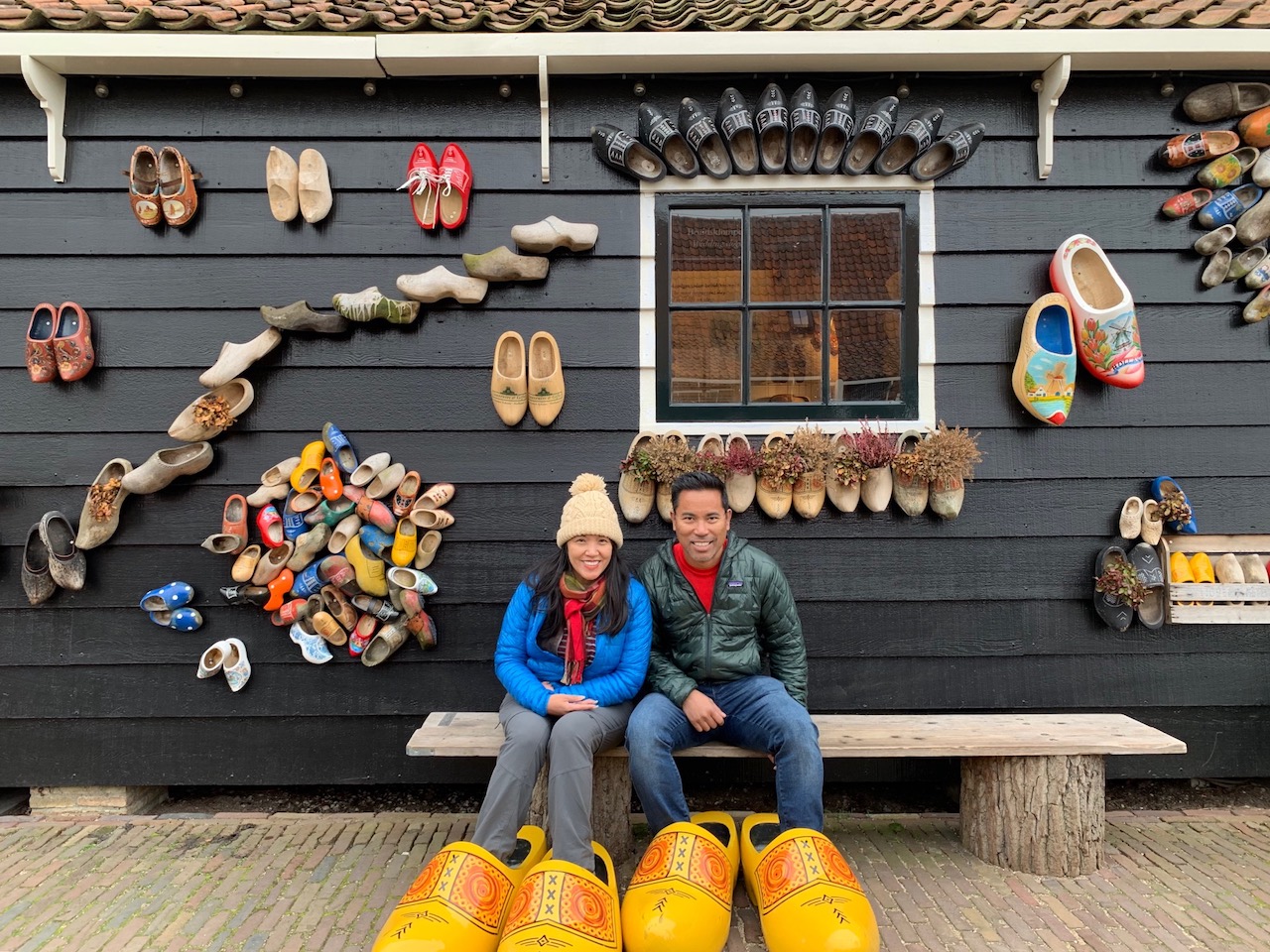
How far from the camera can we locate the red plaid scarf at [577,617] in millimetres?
2406

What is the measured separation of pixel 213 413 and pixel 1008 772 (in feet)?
10.3

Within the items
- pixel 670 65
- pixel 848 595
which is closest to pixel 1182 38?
pixel 670 65

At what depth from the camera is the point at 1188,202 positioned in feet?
9.80

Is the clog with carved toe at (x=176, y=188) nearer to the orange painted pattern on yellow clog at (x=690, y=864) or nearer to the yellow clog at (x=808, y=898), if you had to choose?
the orange painted pattern on yellow clog at (x=690, y=864)

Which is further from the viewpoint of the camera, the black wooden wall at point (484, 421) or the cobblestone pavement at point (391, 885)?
the black wooden wall at point (484, 421)

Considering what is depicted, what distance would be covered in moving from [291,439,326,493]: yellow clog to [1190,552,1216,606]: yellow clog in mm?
3471

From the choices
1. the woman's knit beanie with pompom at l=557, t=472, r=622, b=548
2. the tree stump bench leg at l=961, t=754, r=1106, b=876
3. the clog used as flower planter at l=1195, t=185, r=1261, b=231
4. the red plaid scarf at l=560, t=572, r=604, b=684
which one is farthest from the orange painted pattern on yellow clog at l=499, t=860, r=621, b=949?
the clog used as flower planter at l=1195, t=185, r=1261, b=231

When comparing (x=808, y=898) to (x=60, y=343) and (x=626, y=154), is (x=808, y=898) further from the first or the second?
(x=60, y=343)

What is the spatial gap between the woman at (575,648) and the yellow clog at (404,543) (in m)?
0.66

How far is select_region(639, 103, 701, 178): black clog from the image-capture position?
2.87 meters

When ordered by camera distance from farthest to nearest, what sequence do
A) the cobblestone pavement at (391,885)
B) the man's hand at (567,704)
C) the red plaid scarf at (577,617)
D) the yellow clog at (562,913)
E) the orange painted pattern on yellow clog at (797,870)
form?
1. the red plaid scarf at (577,617)
2. the man's hand at (567,704)
3. the cobblestone pavement at (391,885)
4. the orange painted pattern on yellow clog at (797,870)
5. the yellow clog at (562,913)

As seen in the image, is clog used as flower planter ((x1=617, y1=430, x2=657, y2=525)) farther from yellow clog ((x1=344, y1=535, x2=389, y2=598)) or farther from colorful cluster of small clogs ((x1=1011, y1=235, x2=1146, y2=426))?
colorful cluster of small clogs ((x1=1011, y1=235, x2=1146, y2=426))

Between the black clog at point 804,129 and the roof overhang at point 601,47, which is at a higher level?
the roof overhang at point 601,47

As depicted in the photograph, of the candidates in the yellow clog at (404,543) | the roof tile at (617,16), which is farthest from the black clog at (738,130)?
the yellow clog at (404,543)
